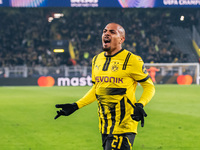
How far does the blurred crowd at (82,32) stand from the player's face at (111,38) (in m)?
29.9

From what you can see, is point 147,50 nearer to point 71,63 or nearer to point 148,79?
point 71,63

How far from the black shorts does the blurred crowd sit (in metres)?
30.0

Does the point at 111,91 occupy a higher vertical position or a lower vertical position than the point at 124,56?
lower

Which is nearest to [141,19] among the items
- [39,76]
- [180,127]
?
[39,76]

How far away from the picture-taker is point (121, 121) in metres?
3.71

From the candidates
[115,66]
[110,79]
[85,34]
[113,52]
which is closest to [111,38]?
[113,52]

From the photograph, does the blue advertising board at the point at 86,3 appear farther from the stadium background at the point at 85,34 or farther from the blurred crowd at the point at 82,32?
the blurred crowd at the point at 82,32

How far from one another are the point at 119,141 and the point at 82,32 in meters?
34.0

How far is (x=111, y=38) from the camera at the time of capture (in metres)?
3.72

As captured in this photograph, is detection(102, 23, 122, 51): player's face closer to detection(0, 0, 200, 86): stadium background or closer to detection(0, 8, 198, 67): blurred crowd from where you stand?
detection(0, 0, 200, 86): stadium background

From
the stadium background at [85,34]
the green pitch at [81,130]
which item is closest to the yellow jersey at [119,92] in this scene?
the green pitch at [81,130]

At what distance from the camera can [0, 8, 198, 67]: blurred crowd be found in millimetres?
34531

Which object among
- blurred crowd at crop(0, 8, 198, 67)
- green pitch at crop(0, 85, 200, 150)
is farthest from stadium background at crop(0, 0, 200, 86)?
green pitch at crop(0, 85, 200, 150)

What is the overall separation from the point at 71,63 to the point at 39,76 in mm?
4653
